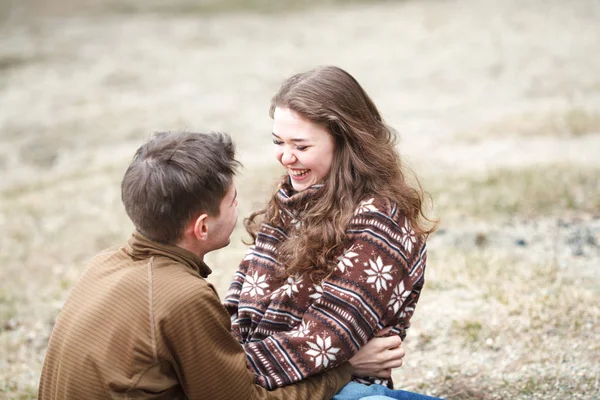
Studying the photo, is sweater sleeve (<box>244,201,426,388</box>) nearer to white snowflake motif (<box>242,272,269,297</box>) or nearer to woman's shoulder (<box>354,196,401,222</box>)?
woman's shoulder (<box>354,196,401,222</box>)

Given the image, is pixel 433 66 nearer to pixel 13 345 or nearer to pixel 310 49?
pixel 310 49

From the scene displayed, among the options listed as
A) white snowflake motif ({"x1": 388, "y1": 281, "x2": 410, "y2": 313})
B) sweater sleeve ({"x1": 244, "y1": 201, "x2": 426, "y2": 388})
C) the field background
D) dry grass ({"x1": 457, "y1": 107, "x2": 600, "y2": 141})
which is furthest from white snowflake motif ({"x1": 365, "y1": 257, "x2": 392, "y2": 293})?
dry grass ({"x1": 457, "y1": 107, "x2": 600, "y2": 141})

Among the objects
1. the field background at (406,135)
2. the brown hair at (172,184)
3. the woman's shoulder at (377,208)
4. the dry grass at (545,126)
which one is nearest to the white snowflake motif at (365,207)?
the woman's shoulder at (377,208)

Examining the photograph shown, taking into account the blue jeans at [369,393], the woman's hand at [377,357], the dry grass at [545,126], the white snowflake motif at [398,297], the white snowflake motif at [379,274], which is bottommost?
the dry grass at [545,126]

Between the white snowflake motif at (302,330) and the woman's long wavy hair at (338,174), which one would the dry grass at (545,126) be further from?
the white snowflake motif at (302,330)

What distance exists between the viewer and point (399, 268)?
3074mm

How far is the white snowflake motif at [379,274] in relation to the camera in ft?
9.87

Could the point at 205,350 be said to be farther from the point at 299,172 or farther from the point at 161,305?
the point at 299,172

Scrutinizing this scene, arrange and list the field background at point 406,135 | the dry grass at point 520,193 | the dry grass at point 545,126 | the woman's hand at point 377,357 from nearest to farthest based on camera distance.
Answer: the woman's hand at point 377,357, the field background at point 406,135, the dry grass at point 520,193, the dry grass at point 545,126

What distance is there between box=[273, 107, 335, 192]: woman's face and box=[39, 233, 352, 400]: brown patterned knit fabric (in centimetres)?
82

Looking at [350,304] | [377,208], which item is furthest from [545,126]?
[350,304]

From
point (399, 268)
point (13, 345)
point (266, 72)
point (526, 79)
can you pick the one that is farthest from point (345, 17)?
point (399, 268)

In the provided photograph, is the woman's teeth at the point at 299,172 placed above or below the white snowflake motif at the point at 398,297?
above

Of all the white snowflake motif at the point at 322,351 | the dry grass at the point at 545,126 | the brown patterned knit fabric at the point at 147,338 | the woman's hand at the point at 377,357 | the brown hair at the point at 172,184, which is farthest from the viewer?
the dry grass at the point at 545,126
